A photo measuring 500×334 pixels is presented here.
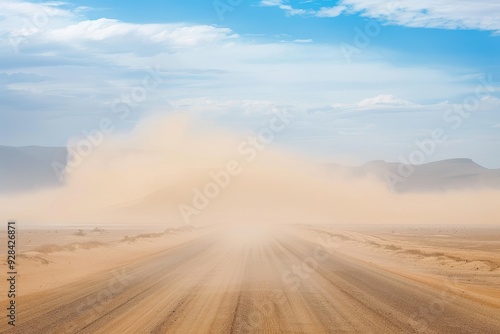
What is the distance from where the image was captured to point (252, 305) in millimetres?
15008

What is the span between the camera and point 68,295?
17250 mm

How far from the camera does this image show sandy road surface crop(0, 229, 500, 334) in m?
12.2

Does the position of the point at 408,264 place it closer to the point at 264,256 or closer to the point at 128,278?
the point at 264,256

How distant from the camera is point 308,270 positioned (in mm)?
24250

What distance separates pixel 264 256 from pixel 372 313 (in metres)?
18.4

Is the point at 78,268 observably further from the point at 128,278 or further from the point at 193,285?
the point at 193,285

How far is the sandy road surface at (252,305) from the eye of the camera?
12195 mm

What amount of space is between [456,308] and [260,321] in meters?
5.64

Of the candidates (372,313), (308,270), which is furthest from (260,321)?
(308,270)

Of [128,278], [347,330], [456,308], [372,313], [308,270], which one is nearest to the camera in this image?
[347,330]

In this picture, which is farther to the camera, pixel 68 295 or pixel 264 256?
pixel 264 256

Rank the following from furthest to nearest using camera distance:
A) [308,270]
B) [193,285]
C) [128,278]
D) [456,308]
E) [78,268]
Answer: [78,268] < [308,270] < [128,278] < [193,285] < [456,308]

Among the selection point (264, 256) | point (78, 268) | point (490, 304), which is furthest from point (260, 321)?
point (264, 256)

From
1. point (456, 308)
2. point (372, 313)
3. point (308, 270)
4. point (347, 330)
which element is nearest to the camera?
point (347, 330)
